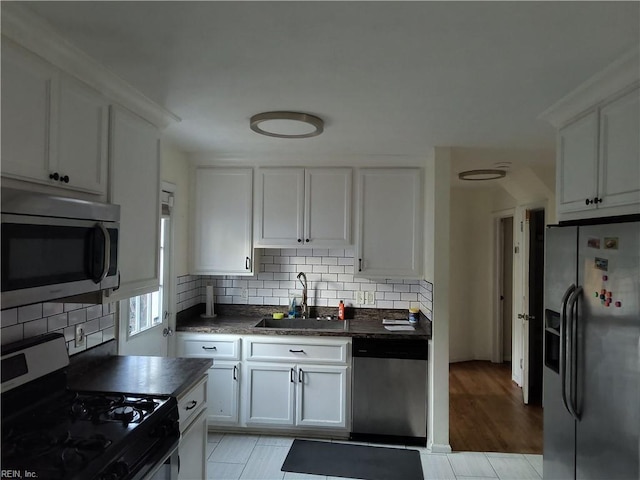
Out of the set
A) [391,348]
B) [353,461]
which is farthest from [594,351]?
[353,461]

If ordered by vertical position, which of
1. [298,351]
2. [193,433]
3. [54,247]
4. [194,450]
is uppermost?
[54,247]

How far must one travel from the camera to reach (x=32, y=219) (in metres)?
1.33

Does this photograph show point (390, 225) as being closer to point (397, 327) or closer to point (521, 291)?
point (397, 327)

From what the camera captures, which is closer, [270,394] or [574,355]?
[574,355]

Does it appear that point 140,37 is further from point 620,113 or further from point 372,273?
point 372,273

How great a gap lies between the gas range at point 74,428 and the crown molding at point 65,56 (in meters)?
1.14

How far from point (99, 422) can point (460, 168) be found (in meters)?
3.50

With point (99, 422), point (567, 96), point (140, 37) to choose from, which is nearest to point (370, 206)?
point (567, 96)

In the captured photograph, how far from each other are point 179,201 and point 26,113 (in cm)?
205

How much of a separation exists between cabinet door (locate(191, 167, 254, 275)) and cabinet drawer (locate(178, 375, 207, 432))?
1447 millimetres

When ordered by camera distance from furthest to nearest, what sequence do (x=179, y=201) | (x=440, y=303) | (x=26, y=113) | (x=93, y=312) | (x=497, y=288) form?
(x=497, y=288) < (x=179, y=201) < (x=440, y=303) < (x=93, y=312) < (x=26, y=113)

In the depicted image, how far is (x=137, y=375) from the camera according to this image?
6.74 feet

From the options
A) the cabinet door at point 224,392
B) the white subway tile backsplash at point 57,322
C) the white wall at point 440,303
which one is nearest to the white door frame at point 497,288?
the white wall at point 440,303

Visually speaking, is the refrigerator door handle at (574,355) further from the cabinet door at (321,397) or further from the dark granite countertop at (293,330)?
the cabinet door at (321,397)
